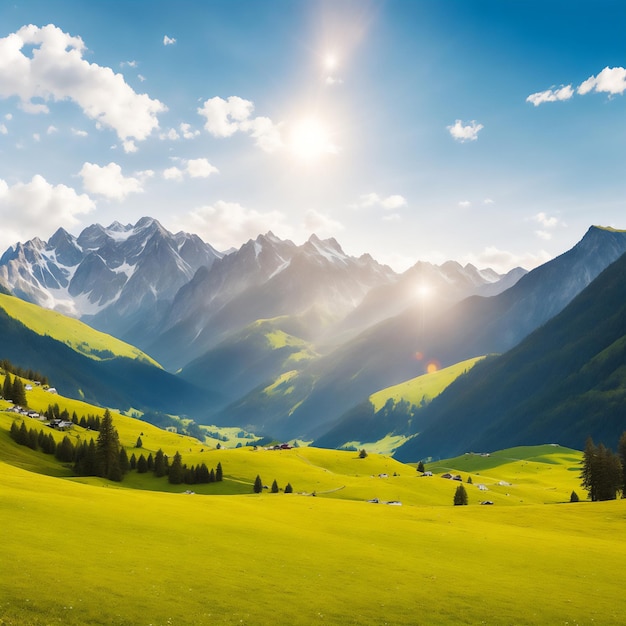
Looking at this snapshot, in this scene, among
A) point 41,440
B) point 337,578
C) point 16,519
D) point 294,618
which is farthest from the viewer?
point 41,440

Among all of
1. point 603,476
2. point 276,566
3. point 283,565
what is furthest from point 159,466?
point 276,566

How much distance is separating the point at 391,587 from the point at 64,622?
23.9 metres

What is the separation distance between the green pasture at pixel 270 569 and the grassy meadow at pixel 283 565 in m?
0.15

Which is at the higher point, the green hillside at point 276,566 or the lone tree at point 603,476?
the lone tree at point 603,476

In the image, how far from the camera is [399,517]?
85.0 meters

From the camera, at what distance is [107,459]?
146 meters

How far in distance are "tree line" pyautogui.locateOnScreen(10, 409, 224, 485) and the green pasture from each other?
75.0 metres

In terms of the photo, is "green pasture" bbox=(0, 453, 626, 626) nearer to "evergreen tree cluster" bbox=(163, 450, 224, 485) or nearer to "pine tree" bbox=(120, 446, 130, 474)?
"evergreen tree cluster" bbox=(163, 450, 224, 485)

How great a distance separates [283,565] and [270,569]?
204 cm

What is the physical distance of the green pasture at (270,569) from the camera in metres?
32.2

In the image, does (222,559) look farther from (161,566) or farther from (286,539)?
(286,539)

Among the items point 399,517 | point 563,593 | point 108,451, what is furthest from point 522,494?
point 563,593

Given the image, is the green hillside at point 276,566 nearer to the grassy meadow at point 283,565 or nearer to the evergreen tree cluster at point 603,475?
the grassy meadow at point 283,565

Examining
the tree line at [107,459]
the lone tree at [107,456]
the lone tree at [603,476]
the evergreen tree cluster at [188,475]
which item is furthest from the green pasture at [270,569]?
the evergreen tree cluster at [188,475]
